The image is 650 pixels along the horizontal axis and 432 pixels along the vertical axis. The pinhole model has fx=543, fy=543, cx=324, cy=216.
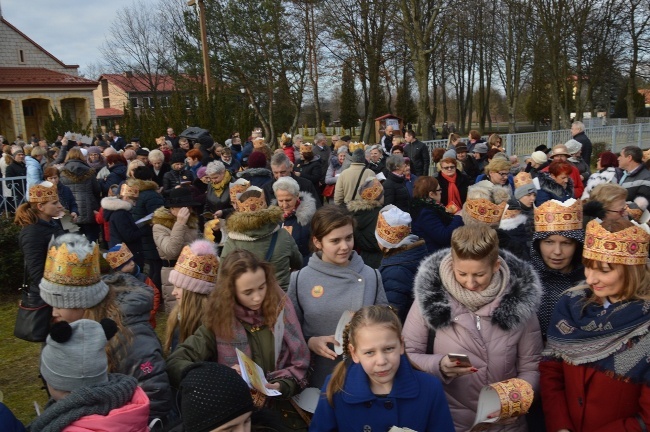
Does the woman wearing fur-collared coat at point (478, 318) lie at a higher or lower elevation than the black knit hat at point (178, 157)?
lower

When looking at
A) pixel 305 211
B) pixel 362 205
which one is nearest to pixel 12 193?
pixel 305 211

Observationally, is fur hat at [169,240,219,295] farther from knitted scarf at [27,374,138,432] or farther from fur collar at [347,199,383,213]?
fur collar at [347,199,383,213]

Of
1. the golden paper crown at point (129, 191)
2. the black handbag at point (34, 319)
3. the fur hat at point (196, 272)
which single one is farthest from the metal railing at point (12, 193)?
the fur hat at point (196, 272)

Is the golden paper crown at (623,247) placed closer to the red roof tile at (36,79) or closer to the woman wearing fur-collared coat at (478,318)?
the woman wearing fur-collared coat at (478,318)

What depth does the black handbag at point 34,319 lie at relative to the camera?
3.45 m

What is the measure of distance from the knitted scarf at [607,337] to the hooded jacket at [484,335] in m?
0.19

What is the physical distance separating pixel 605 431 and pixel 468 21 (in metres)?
36.2

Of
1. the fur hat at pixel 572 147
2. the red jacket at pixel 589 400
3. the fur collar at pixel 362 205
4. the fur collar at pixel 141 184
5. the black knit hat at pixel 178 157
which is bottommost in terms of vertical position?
the red jacket at pixel 589 400

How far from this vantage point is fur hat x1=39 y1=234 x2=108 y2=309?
3.00 metres

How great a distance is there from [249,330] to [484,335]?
A: 4.26ft

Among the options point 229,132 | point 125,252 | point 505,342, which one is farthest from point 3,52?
point 505,342

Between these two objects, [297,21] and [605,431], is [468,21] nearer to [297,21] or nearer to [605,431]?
[297,21]

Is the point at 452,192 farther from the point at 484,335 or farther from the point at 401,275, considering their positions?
the point at 484,335

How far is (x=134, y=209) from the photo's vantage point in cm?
705
